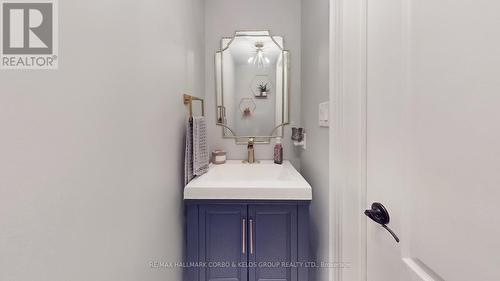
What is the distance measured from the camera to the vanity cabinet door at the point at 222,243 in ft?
3.41

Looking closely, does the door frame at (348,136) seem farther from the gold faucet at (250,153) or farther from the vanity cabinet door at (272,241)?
the gold faucet at (250,153)

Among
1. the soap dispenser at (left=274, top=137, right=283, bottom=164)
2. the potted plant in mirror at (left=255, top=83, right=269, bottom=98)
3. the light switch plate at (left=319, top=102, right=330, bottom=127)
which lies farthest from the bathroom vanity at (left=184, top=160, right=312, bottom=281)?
the potted plant in mirror at (left=255, top=83, right=269, bottom=98)

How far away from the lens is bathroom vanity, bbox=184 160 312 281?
3.33ft

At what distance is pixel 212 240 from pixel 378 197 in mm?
759

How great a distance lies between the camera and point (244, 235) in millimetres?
1035

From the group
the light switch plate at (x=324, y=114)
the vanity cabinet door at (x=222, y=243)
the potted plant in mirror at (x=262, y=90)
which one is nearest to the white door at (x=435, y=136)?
the light switch plate at (x=324, y=114)

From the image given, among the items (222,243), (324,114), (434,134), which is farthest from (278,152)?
(434,134)

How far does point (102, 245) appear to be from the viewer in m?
0.54

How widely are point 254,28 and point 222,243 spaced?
4.73 feet

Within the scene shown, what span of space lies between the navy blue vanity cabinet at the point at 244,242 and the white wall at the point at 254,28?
2.08 feet

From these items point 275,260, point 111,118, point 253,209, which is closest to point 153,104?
point 111,118

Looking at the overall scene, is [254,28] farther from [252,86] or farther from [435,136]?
[435,136]

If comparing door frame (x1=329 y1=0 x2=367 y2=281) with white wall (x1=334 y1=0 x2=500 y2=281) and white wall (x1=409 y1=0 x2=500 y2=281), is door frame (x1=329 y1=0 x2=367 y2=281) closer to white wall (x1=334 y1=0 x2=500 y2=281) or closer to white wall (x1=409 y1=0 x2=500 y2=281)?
white wall (x1=334 y1=0 x2=500 y2=281)

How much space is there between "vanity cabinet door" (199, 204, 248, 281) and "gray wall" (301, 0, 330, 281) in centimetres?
39
